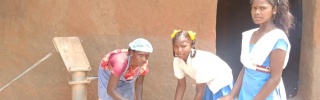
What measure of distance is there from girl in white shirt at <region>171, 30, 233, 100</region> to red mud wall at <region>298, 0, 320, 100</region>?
3.69 ft

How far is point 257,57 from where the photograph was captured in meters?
2.77

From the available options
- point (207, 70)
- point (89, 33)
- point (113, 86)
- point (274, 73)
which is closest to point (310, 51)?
point (207, 70)

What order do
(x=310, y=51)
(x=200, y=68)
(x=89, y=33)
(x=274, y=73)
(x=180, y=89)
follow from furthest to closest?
1. (x=89, y=33)
2. (x=310, y=51)
3. (x=180, y=89)
4. (x=200, y=68)
5. (x=274, y=73)

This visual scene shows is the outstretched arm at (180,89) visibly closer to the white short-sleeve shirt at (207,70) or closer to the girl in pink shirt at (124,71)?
the white short-sleeve shirt at (207,70)

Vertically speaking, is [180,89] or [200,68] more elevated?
[200,68]

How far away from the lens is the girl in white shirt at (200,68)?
322cm

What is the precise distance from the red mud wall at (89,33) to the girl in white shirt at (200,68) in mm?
885

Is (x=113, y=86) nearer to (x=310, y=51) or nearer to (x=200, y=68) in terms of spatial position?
(x=200, y=68)

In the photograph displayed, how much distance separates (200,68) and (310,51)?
4.52ft

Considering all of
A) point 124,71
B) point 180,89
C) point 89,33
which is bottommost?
point 180,89

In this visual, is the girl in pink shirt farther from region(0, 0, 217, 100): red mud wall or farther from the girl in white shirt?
region(0, 0, 217, 100): red mud wall

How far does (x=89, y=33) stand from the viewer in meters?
4.33

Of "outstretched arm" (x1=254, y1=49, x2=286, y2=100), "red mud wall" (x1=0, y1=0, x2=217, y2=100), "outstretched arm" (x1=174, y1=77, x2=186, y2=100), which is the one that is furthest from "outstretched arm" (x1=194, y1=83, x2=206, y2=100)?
"red mud wall" (x1=0, y1=0, x2=217, y2=100)

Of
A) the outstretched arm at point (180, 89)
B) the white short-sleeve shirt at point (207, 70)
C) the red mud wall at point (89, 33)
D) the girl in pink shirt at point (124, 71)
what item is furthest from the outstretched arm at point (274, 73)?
the red mud wall at point (89, 33)
